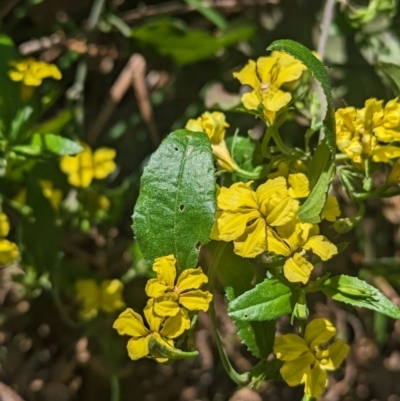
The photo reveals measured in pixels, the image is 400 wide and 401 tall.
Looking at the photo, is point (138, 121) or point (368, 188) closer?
point (368, 188)

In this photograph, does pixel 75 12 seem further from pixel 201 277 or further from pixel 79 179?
pixel 201 277

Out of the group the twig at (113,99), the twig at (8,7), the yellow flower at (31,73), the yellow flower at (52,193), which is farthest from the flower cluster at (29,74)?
the twig at (113,99)

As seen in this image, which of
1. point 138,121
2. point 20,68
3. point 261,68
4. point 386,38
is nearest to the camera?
point 261,68

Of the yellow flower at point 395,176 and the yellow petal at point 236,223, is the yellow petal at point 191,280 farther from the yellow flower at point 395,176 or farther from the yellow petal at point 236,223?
the yellow flower at point 395,176

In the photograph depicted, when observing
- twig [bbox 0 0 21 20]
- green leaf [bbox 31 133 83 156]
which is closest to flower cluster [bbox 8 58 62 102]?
green leaf [bbox 31 133 83 156]

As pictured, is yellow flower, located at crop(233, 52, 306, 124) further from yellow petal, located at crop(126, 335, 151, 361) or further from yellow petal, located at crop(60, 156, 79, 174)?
yellow petal, located at crop(60, 156, 79, 174)

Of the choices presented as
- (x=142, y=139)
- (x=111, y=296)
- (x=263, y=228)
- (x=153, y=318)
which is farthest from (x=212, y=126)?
(x=142, y=139)

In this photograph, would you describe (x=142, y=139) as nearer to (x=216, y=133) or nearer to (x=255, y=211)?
(x=216, y=133)

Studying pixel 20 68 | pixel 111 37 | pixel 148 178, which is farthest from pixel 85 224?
pixel 111 37
